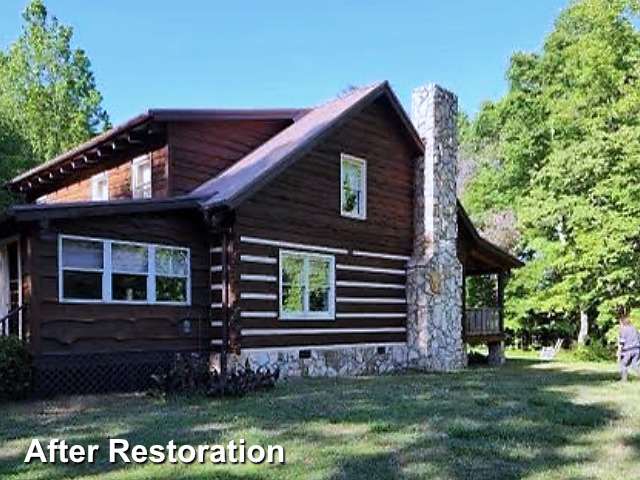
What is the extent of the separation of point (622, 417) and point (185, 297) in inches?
339

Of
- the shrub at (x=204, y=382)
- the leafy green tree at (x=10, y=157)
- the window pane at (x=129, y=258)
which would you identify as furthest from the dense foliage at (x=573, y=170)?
the leafy green tree at (x=10, y=157)

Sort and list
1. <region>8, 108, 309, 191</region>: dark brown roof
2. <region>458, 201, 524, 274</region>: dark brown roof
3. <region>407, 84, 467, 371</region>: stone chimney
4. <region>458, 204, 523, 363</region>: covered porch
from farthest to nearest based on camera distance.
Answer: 1. <region>458, 204, 523, 363</region>: covered porch
2. <region>458, 201, 524, 274</region>: dark brown roof
3. <region>407, 84, 467, 371</region>: stone chimney
4. <region>8, 108, 309, 191</region>: dark brown roof

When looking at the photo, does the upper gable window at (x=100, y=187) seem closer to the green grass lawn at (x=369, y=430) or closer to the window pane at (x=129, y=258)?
the window pane at (x=129, y=258)

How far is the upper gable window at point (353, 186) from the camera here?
18.0 m

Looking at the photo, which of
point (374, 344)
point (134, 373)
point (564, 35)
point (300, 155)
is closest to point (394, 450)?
point (134, 373)

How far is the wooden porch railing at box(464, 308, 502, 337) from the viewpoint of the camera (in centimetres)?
2253

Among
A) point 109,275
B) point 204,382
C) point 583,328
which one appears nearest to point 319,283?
point 109,275

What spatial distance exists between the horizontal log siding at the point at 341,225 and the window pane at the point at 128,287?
1.99 metres

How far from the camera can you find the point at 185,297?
14898 mm

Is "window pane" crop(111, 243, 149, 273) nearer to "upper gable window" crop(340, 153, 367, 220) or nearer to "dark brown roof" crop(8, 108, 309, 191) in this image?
"dark brown roof" crop(8, 108, 309, 191)

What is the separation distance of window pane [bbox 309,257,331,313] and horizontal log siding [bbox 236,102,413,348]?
295 mm

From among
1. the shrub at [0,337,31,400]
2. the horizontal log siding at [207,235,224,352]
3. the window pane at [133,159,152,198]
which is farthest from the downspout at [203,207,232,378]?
the shrub at [0,337,31,400]

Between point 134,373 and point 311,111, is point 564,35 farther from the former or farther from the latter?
point 134,373

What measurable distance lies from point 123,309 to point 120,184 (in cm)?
520
